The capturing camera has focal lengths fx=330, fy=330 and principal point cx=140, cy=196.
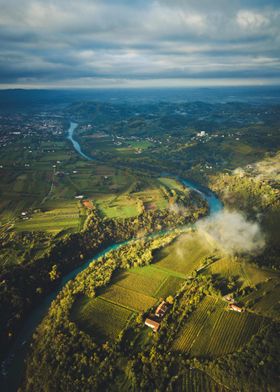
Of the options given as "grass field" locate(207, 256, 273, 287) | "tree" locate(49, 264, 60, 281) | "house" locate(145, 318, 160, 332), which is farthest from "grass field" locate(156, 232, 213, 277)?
"tree" locate(49, 264, 60, 281)

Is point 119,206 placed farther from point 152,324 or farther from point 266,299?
point 266,299

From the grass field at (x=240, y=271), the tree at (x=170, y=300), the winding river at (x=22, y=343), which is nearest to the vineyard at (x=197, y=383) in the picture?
the tree at (x=170, y=300)

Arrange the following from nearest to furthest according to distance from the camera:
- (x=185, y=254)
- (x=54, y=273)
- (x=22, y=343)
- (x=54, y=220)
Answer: (x=22, y=343) < (x=54, y=273) < (x=185, y=254) < (x=54, y=220)

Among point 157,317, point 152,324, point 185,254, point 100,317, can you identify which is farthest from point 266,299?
point 100,317

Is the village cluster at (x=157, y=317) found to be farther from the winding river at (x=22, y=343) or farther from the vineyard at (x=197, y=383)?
the winding river at (x=22, y=343)

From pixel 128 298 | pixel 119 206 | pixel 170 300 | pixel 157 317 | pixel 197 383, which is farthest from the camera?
pixel 119 206

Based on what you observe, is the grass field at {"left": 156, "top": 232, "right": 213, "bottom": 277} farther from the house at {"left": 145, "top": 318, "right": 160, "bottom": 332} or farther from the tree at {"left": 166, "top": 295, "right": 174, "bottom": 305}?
the house at {"left": 145, "top": 318, "right": 160, "bottom": 332}

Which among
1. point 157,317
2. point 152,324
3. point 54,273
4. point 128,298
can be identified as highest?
point 152,324
